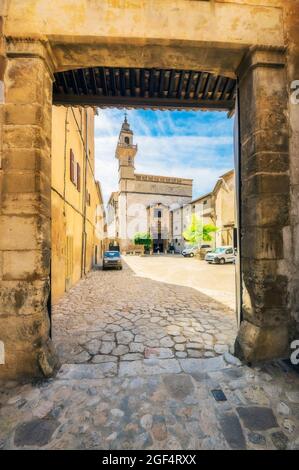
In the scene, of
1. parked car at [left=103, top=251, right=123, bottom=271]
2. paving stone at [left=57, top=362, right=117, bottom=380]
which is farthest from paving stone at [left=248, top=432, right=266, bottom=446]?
parked car at [left=103, top=251, right=123, bottom=271]

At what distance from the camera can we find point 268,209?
2717mm

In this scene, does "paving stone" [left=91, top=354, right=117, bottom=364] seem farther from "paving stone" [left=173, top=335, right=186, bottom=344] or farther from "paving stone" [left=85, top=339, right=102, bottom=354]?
"paving stone" [left=173, top=335, right=186, bottom=344]

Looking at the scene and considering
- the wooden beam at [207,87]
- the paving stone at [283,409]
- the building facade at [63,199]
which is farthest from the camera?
the building facade at [63,199]

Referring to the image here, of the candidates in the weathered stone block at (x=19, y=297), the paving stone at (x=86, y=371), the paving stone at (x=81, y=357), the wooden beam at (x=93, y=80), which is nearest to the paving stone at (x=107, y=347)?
the paving stone at (x=81, y=357)

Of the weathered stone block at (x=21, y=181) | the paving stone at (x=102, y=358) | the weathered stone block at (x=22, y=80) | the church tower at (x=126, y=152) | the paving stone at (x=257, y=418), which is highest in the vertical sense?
the church tower at (x=126, y=152)

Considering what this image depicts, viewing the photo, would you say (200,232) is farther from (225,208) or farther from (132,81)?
(132,81)

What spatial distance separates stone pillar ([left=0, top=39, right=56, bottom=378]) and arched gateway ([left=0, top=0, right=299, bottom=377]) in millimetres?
12

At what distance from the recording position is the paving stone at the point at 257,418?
1.85 meters

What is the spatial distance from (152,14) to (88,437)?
15.5 feet

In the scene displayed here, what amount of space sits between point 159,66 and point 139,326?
15.2 ft

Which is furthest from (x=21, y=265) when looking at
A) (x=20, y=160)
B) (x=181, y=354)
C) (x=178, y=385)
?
(x=181, y=354)

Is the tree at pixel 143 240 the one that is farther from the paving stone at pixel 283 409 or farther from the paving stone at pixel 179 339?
the paving stone at pixel 283 409

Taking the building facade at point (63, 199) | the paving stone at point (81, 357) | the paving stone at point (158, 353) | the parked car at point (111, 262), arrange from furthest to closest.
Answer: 1. the parked car at point (111, 262)
2. the building facade at point (63, 199)
3. the paving stone at point (158, 353)
4. the paving stone at point (81, 357)

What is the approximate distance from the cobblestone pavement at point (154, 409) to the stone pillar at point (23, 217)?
1.39 ft
